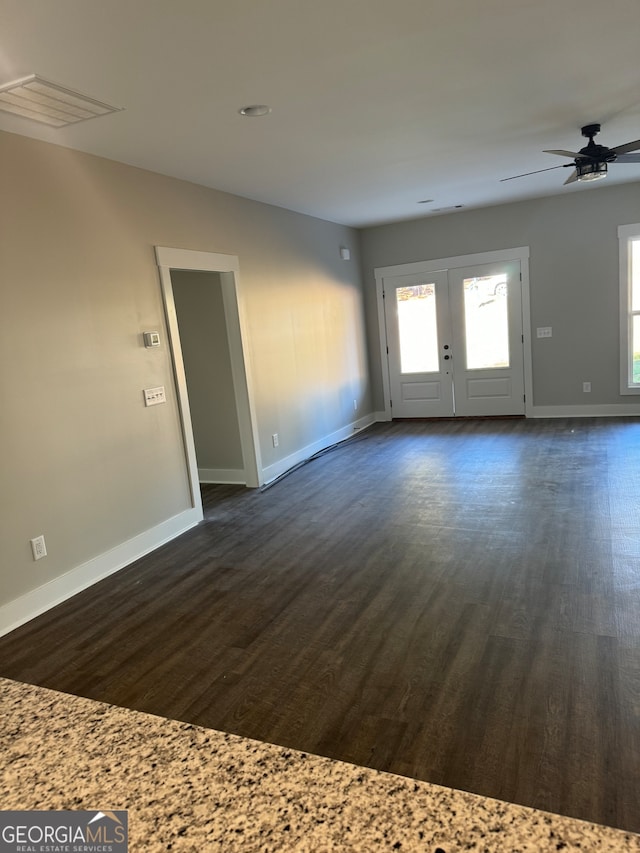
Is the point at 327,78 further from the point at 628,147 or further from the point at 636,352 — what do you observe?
the point at 636,352

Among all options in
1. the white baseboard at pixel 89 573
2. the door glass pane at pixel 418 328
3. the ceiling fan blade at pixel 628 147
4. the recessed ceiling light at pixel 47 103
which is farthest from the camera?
the door glass pane at pixel 418 328

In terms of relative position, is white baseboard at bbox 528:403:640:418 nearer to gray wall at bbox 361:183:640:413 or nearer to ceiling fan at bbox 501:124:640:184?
gray wall at bbox 361:183:640:413

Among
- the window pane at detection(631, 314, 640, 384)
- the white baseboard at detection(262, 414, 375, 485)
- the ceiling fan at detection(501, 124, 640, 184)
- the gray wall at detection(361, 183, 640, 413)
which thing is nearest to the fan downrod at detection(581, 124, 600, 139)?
the ceiling fan at detection(501, 124, 640, 184)

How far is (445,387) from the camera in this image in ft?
26.3

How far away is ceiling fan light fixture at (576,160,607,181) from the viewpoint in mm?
4367

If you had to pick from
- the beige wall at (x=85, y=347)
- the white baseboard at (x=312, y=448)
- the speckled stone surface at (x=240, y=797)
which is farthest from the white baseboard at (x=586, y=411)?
the speckled stone surface at (x=240, y=797)

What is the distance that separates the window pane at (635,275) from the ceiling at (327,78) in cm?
239

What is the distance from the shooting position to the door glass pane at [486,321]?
750 centimetres

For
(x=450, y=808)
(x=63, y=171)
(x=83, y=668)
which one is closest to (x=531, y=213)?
(x=63, y=171)

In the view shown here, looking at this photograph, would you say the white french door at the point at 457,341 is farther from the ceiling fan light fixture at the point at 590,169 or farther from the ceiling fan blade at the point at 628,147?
the ceiling fan blade at the point at 628,147

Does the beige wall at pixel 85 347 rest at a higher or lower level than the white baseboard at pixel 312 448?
higher

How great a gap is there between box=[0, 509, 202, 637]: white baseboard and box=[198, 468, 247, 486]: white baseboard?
44.2 inches

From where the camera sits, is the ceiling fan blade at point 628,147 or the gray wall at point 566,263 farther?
the gray wall at point 566,263

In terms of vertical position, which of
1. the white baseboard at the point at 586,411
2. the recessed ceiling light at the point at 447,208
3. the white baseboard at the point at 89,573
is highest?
the recessed ceiling light at the point at 447,208
